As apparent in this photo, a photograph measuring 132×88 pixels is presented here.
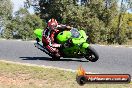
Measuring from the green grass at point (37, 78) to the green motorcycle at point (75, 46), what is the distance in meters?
2.26

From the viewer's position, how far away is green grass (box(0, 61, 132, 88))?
916 centimetres

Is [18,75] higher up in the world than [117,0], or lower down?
Result: lower down

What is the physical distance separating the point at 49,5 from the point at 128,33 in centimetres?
1273

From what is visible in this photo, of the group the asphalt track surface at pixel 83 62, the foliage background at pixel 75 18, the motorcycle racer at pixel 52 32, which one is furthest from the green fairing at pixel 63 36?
the foliage background at pixel 75 18

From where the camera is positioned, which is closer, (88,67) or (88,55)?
(88,67)

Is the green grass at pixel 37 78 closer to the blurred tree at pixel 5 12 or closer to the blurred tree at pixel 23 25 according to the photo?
the blurred tree at pixel 23 25

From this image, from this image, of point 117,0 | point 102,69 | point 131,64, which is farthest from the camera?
point 117,0

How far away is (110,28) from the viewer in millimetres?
55656

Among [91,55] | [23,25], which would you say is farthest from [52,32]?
[23,25]

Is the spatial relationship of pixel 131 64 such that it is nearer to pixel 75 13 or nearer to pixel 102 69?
pixel 102 69

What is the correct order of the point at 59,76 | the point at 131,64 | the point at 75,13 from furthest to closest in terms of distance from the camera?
1. the point at 75,13
2. the point at 131,64
3. the point at 59,76

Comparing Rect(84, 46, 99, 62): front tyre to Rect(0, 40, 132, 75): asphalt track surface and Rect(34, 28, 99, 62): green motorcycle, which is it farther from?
Rect(0, 40, 132, 75): asphalt track surface

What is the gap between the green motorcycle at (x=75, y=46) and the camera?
517 inches

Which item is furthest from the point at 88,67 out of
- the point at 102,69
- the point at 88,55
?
the point at 88,55
